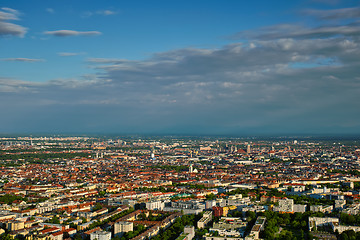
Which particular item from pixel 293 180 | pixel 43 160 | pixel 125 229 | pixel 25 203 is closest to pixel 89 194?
pixel 25 203

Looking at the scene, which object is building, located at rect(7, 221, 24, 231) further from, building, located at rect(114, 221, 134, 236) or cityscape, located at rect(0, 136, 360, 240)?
building, located at rect(114, 221, 134, 236)

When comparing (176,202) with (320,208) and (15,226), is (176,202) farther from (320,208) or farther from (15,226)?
(15,226)

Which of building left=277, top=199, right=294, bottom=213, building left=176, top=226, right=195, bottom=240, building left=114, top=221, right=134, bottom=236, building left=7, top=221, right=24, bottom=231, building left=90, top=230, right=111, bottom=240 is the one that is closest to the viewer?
building left=90, top=230, right=111, bottom=240

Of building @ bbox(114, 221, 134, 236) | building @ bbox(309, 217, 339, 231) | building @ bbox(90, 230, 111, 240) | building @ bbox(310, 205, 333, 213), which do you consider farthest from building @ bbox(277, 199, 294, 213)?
building @ bbox(90, 230, 111, 240)

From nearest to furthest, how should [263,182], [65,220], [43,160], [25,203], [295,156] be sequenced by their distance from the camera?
[65,220], [25,203], [263,182], [43,160], [295,156]

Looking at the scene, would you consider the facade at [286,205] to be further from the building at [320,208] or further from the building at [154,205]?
the building at [154,205]

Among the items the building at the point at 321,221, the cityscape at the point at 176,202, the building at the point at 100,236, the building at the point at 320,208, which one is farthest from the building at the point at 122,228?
the building at the point at 320,208

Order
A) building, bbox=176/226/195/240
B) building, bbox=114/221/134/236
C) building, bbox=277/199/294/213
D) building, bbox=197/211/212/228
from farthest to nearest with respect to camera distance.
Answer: building, bbox=277/199/294/213 < building, bbox=197/211/212/228 < building, bbox=114/221/134/236 < building, bbox=176/226/195/240

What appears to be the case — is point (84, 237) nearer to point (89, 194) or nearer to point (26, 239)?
point (26, 239)

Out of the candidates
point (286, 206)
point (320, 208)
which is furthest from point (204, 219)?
point (320, 208)

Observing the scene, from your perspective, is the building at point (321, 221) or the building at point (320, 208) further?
the building at point (320, 208)

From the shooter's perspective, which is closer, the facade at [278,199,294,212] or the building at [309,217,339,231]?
the building at [309,217,339,231]
